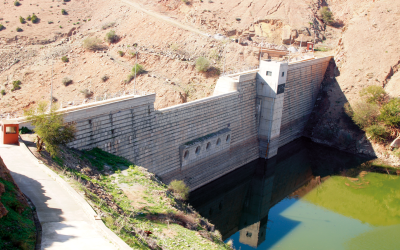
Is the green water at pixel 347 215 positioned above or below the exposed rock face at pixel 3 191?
below

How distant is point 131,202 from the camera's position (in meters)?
17.2

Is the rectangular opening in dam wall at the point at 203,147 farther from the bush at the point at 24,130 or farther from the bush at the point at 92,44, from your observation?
the bush at the point at 92,44

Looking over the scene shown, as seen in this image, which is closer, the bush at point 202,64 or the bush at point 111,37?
the bush at point 202,64

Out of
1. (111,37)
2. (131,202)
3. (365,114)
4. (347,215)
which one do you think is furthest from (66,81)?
(365,114)

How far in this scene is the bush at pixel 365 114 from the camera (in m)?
39.2

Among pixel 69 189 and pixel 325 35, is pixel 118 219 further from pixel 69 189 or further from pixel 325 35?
pixel 325 35

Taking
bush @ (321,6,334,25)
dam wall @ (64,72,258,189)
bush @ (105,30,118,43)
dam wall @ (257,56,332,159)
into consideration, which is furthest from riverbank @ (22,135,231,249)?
bush @ (321,6,334,25)

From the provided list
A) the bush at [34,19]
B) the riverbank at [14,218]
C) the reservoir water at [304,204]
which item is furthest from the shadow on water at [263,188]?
the bush at [34,19]

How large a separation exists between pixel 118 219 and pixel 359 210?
883 inches

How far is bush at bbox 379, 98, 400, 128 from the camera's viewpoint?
37781mm

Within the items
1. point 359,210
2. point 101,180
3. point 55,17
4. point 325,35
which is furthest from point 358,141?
A: point 55,17

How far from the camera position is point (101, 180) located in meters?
18.9

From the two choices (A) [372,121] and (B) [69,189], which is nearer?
(B) [69,189]

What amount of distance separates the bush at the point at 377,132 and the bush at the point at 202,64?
17.9m
